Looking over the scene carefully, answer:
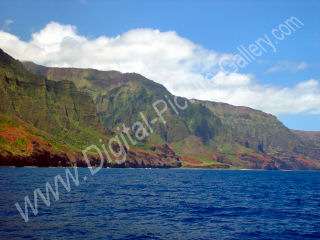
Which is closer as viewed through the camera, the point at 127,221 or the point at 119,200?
the point at 127,221

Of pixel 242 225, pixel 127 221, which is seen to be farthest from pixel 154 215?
pixel 242 225

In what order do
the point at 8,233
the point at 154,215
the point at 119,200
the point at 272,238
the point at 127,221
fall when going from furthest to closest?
1. the point at 119,200
2. the point at 154,215
3. the point at 127,221
4. the point at 272,238
5. the point at 8,233

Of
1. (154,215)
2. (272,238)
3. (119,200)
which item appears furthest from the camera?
(119,200)

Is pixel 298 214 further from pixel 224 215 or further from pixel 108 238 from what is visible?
pixel 108 238

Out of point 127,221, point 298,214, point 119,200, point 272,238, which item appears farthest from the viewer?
point 119,200

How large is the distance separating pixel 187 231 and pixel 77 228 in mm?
13246

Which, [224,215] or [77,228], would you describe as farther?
[224,215]

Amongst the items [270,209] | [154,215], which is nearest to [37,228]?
[154,215]

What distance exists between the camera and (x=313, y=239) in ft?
117

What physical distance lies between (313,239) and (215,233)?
11.3 metres

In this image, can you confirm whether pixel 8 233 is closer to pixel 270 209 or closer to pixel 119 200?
pixel 119 200

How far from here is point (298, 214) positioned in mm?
52344

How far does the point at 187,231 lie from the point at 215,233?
336 centimetres

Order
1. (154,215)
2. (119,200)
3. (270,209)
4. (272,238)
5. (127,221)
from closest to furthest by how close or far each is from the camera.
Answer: (272,238) < (127,221) < (154,215) < (270,209) < (119,200)
